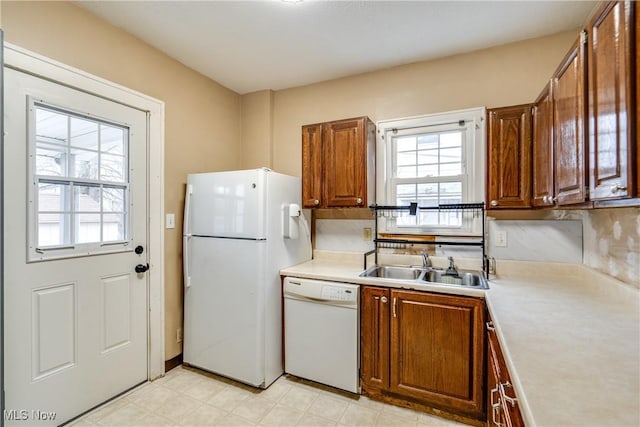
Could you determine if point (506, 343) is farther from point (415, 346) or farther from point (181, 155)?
point (181, 155)

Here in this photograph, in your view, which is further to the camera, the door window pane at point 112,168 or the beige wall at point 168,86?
the door window pane at point 112,168

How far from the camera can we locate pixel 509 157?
2.00m

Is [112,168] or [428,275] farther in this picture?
[428,275]

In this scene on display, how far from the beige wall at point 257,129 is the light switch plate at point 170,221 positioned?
1.02 metres

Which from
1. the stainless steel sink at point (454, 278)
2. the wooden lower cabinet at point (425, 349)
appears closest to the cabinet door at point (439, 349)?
the wooden lower cabinet at point (425, 349)

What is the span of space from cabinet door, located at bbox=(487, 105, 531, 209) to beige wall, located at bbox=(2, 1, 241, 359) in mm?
2355

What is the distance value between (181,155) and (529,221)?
2.78 m

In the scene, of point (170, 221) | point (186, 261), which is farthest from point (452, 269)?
point (170, 221)

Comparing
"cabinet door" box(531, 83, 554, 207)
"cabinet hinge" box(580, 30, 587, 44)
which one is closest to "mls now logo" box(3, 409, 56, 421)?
"cabinet door" box(531, 83, 554, 207)

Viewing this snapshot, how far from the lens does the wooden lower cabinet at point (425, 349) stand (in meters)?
1.79

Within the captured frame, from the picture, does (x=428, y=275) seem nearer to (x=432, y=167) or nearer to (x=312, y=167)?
(x=432, y=167)

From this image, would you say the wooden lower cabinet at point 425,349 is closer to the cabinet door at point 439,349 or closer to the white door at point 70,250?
the cabinet door at point 439,349

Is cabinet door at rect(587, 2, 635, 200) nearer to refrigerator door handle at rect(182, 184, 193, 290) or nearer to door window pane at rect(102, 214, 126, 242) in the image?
refrigerator door handle at rect(182, 184, 193, 290)

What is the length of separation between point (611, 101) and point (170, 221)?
2.66 metres
